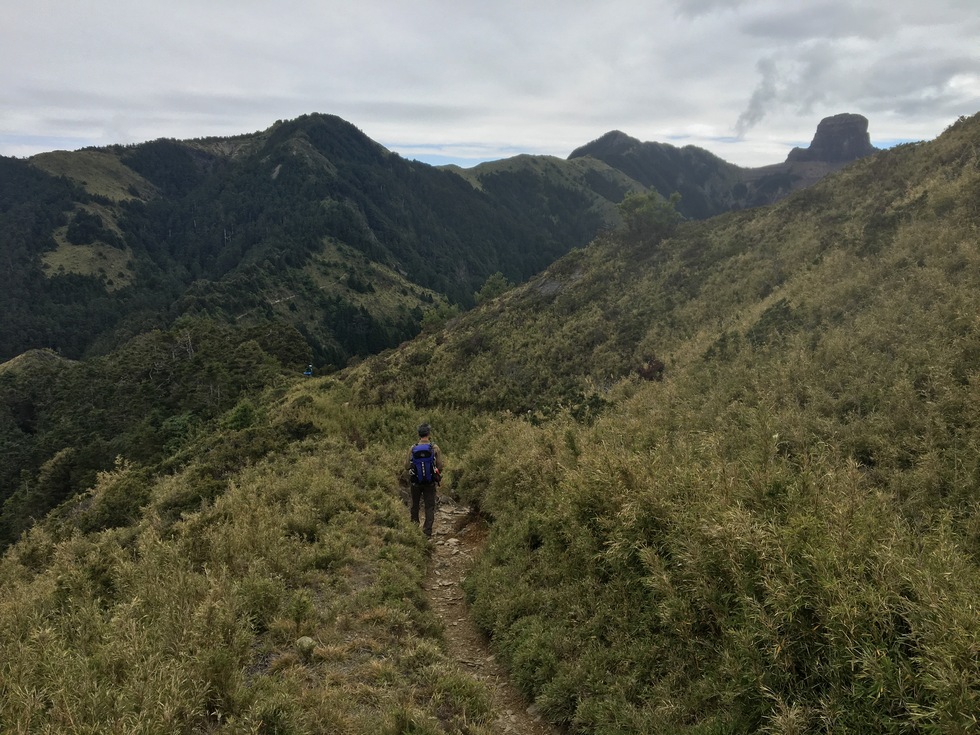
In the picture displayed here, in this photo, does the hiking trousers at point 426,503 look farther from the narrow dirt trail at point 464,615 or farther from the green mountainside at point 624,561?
the green mountainside at point 624,561

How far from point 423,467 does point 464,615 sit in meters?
3.60

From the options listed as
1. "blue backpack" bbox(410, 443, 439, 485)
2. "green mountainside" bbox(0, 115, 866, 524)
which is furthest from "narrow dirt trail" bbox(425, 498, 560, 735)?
"green mountainside" bbox(0, 115, 866, 524)

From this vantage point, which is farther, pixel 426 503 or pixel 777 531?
Answer: pixel 426 503

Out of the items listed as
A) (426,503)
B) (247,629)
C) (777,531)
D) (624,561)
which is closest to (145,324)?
(426,503)

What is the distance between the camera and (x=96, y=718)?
13.8 feet

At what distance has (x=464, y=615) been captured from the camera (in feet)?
27.8

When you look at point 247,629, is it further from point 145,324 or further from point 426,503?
point 145,324

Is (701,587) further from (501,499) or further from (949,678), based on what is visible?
(501,499)

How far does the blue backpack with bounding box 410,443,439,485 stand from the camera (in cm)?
1132

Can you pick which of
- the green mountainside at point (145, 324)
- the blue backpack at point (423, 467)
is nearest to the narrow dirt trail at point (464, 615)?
the blue backpack at point (423, 467)

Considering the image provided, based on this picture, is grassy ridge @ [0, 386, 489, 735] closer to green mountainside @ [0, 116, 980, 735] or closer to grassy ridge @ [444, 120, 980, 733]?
green mountainside @ [0, 116, 980, 735]

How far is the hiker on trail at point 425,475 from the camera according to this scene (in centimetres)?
1133

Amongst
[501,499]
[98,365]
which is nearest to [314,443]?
[501,499]

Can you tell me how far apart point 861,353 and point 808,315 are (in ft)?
15.7
